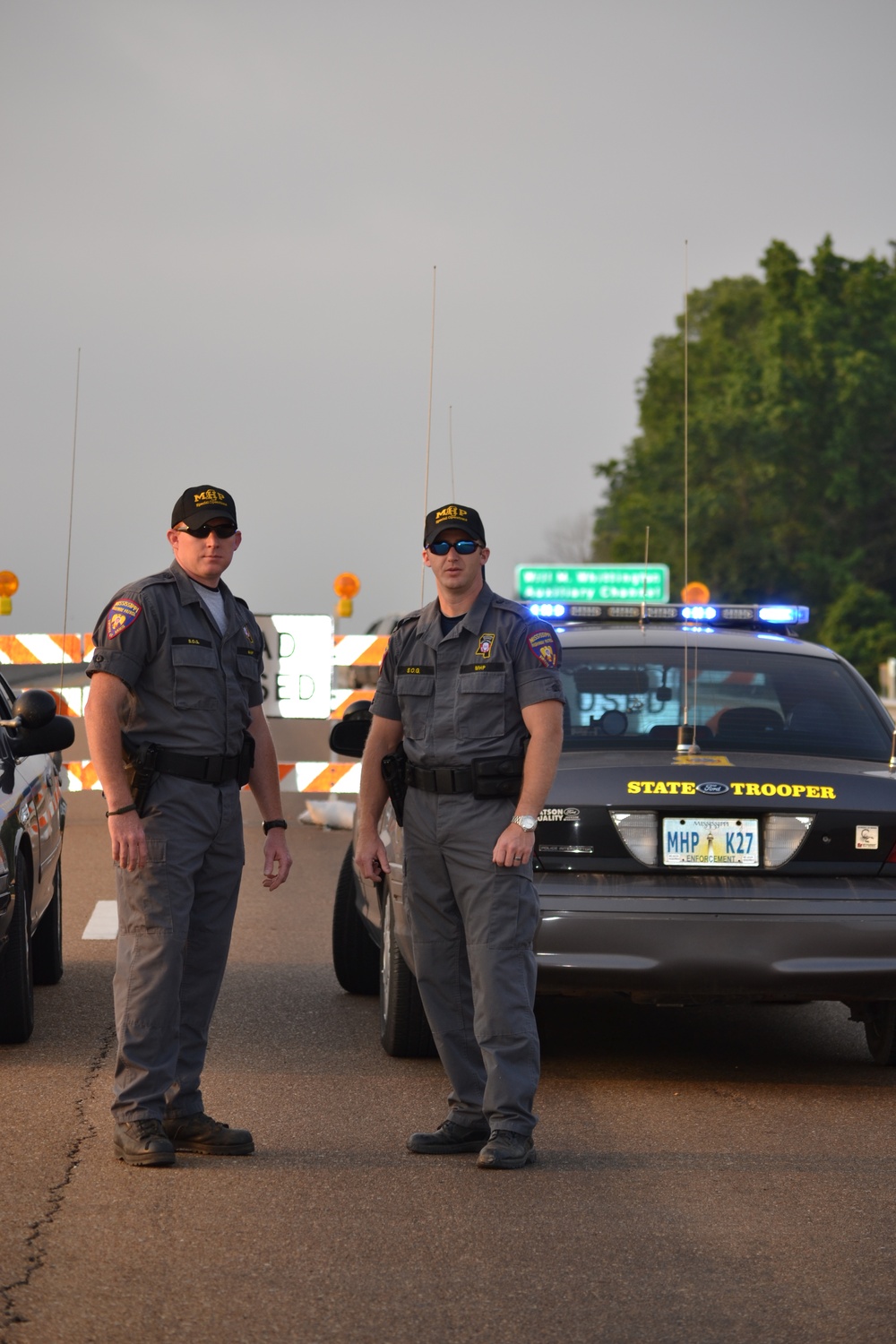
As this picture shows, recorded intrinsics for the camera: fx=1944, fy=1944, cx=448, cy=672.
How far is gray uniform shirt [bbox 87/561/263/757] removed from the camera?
5496mm

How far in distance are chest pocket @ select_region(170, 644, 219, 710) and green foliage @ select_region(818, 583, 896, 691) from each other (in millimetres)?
57853

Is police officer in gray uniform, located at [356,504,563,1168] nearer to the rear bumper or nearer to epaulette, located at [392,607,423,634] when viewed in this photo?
epaulette, located at [392,607,423,634]

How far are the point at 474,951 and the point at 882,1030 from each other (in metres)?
2.10

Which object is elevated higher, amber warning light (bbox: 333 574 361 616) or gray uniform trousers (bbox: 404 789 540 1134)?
amber warning light (bbox: 333 574 361 616)

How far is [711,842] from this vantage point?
6.33 metres

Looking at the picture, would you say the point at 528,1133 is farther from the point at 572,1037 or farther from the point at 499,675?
the point at 572,1037

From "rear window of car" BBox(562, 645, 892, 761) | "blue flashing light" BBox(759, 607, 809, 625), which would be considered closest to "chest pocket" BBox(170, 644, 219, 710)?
"rear window of car" BBox(562, 645, 892, 761)

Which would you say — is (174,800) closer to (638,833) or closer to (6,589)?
(638,833)

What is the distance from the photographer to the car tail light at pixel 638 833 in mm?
6324

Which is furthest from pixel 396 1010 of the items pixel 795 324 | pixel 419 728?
pixel 795 324

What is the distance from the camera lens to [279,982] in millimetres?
8789

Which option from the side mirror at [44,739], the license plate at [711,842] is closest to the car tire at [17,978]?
the side mirror at [44,739]

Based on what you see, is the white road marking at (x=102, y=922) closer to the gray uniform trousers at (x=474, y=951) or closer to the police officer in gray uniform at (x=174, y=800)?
the police officer in gray uniform at (x=174, y=800)

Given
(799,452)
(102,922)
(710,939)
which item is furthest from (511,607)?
(799,452)
